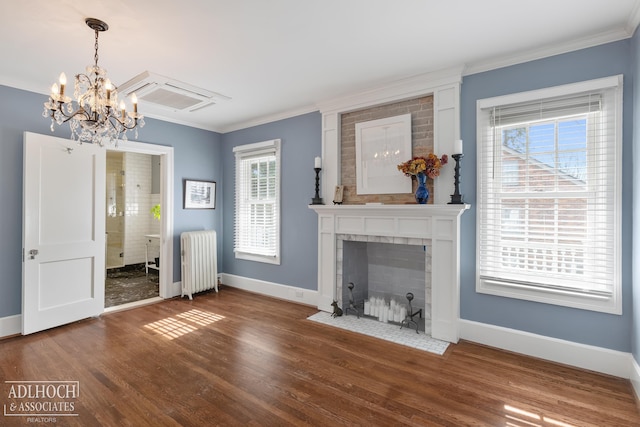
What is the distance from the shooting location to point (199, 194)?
5.26 meters

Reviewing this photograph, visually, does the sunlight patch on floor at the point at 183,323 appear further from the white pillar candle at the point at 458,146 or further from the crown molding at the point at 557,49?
the crown molding at the point at 557,49

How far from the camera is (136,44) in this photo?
2691 millimetres

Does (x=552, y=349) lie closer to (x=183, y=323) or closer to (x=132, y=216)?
(x=183, y=323)

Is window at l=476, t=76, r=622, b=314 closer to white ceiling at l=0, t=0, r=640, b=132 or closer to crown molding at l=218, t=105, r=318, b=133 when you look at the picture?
white ceiling at l=0, t=0, r=640, b=132

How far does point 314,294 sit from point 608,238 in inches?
125

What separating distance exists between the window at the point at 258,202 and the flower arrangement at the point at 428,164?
85.6 inches

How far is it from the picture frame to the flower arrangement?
227 millimetres

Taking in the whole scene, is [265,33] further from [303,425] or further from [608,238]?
[608,238]

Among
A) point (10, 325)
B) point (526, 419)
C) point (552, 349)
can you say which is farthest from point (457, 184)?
point (10, 325)

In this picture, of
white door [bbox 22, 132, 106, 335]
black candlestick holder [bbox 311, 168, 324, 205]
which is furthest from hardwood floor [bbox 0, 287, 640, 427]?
black candlestick holder [bbox 311, 168, 324, 205]

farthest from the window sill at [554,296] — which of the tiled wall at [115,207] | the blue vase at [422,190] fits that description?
the tiled wall at [115,207]

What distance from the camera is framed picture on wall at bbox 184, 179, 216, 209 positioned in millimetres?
5082

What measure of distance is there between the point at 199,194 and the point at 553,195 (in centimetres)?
477

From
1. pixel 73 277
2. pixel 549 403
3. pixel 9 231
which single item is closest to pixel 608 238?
pixel 549 403
